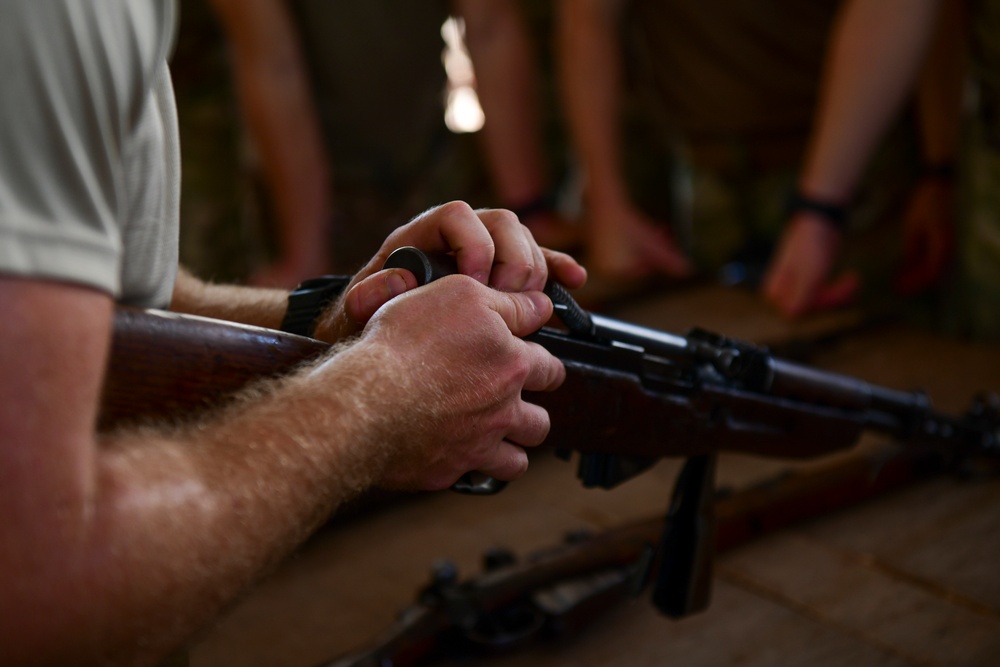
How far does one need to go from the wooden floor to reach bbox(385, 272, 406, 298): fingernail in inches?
16.9

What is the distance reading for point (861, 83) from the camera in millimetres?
2014

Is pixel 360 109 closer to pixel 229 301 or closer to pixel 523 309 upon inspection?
pixel 229 301

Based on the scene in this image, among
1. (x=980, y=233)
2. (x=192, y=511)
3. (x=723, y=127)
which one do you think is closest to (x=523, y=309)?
(x=192, y=511)

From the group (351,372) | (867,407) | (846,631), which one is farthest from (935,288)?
(351,372)

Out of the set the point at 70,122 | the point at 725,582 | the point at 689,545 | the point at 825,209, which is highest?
the point at 70,122

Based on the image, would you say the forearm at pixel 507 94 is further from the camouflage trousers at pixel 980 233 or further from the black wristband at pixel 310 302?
the black wristband at pixel 310 302

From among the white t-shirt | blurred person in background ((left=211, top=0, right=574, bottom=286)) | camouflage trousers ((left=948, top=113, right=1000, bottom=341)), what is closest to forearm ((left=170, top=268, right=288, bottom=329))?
the white t-shirt

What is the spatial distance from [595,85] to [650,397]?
161 cm

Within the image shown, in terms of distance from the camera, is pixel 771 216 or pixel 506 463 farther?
pixel 771 216

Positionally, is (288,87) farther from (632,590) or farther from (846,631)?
(846,631)

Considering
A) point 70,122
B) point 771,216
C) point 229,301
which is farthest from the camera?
point 771,216

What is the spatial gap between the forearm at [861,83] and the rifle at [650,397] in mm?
832

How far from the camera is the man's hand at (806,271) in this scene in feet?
6.94

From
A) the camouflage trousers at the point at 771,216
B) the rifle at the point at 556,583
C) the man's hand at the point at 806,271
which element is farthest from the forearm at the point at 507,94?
the rifle at the point at 556,583
